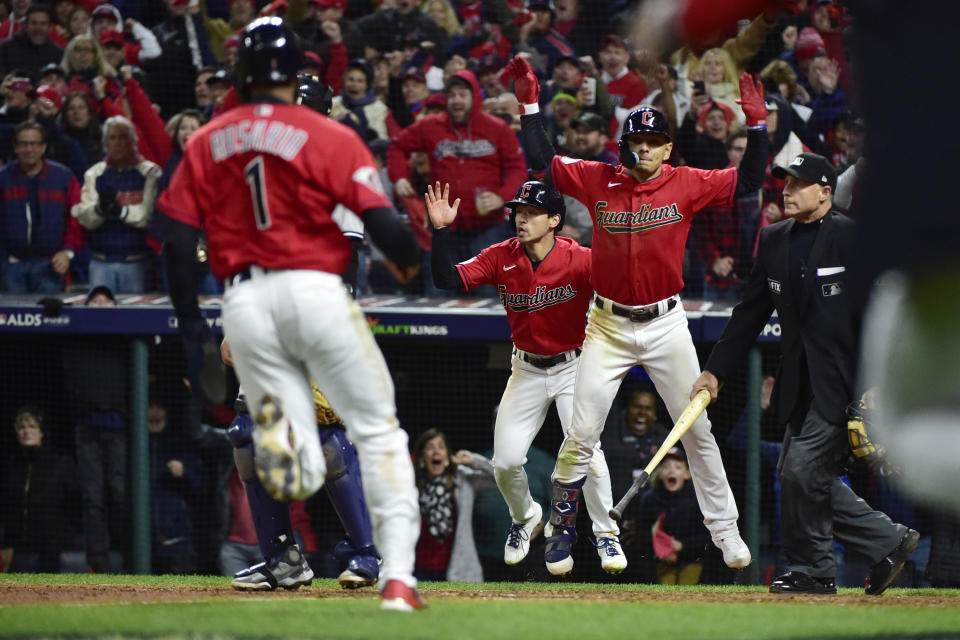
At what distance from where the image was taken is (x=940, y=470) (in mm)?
3230

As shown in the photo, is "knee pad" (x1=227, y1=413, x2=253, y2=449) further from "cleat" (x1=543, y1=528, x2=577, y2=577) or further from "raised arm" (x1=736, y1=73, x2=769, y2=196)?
"raised arm" (x1=736, y1=73, x2=769, y2=196)

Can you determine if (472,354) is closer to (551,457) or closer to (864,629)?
(551,457)

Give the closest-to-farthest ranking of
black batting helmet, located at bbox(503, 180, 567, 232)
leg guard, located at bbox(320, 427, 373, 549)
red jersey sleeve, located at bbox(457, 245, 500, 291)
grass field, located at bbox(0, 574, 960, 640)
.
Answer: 1. grass field, located at bbox(0, 574, 960, 640)
2. leg guard, located at bbox(320, 427, 373, 549)
3. black batting helmet, located at bbox(503, 180, 567, 232)
4. red jersey sleeve, located at bbox(457, 245, 500, 291)

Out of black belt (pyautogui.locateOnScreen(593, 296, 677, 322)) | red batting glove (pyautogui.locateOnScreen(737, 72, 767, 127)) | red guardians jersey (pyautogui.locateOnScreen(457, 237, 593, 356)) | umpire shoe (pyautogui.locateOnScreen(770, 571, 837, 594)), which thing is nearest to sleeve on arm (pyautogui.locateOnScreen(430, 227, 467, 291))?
red guardians jersey (pyautogui.locateOnScreen(457, 237, 593, 356))

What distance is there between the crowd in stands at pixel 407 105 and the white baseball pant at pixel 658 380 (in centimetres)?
180

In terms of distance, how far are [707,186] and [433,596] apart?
7.92 feet

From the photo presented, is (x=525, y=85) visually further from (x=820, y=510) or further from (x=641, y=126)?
(x=820, y=510)

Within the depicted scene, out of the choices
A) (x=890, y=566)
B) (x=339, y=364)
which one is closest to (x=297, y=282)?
(x=339, y=364)

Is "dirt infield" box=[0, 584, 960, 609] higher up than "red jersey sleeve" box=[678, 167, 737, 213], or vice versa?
"red jersey sleeve" box=[678, 167, 737, 213]

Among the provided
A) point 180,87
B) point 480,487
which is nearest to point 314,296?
point 480,487

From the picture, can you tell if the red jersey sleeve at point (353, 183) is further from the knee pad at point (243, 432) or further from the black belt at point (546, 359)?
the black belt at point (546, 359)

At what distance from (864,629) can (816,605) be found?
70cm

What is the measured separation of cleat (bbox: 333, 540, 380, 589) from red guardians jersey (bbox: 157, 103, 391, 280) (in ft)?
5.73

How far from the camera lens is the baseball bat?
5.98 metres
